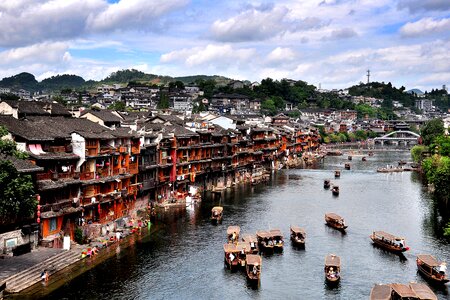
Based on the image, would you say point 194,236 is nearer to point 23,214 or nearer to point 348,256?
point 348,256

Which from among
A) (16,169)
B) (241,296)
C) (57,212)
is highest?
(16,169)

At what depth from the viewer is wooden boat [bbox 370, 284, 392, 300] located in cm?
3750

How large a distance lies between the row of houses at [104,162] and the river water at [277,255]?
4.91 m

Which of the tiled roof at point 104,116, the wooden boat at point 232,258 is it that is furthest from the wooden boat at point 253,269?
the tiled roof at point 104,116

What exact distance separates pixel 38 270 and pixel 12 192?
611 cm

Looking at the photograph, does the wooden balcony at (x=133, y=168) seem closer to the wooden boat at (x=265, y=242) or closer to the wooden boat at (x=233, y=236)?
the wooden boat at (x=233, y=236)

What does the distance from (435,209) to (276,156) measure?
2491 inches

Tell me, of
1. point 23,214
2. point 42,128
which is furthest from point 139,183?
point 23,214

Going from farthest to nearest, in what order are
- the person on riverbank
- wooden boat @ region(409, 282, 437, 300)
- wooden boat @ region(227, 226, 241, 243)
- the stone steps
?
wooden boat @ region(227, 226, 241, 243)
the person on riverbank
the stone steps
wooden boat @ region(409, 282, 437, 300)

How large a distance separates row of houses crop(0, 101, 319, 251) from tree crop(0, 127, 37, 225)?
6.51ft

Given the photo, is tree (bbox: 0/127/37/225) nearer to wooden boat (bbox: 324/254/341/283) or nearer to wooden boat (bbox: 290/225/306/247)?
wooden boat (bbox: 324/254/341/283)

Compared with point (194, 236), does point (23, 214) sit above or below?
above

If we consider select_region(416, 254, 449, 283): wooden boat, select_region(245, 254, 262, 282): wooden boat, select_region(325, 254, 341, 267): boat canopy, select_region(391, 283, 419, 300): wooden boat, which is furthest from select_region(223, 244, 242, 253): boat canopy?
select_region(416, 254, 449, 283): wooden boat

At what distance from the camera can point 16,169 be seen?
130ft
